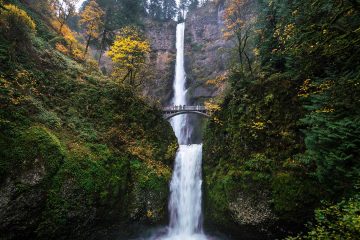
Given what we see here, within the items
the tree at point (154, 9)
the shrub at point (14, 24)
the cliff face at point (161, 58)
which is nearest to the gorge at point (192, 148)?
the shrub at point (14, 24)

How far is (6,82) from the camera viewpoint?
427 inches

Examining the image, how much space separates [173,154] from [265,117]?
7.72 metres

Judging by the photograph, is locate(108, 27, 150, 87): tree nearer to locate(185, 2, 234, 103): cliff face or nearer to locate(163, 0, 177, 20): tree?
locate(185, 2, 234, 103): cliff face

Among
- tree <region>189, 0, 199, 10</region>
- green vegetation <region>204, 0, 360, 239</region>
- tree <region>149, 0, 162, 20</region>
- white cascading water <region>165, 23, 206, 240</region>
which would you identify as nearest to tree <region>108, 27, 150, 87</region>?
green vegetation <region>204, 0, 360, 239</region>

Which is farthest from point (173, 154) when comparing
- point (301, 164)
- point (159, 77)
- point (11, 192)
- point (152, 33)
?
point (152, 33)

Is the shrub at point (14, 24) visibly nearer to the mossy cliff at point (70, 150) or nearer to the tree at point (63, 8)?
the mossy cliff at point (70, 150)

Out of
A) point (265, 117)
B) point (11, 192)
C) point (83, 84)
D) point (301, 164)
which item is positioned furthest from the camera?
point (83, 84)

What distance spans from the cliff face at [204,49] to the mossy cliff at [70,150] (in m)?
19.5

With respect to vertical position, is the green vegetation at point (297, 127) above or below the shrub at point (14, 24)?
below

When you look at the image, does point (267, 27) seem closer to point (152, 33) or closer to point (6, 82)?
point (6, 82)

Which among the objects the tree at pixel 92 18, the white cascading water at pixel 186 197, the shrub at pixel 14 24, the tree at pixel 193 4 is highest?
the tree at pixel 193 4

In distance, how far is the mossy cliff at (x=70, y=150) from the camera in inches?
376

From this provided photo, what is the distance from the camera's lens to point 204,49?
140ft

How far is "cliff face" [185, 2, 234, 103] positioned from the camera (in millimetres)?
36625
